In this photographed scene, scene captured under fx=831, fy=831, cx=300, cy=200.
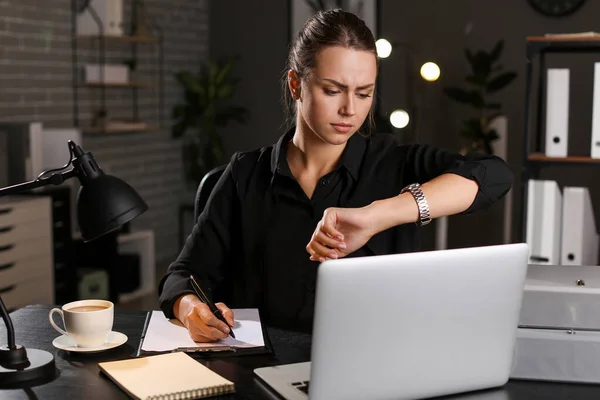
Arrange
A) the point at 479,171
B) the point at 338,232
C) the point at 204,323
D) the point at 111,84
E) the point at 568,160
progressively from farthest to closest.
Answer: the point at 111,84, the point at 568,160, the point at 479,171, the point at 204,323, the point at 338,232

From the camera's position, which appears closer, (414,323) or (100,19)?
(414,323)

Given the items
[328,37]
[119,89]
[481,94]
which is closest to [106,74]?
[119,89]

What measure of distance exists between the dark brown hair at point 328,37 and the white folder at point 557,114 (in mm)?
1807

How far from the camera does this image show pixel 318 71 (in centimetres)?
169

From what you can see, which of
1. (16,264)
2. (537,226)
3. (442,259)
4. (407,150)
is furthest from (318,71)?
(16,264)

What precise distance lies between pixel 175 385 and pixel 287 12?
198 inches

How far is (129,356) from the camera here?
1424 millimetres

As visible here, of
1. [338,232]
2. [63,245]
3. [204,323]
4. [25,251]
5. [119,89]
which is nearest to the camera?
[338,232]

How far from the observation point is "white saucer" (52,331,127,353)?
1.43m

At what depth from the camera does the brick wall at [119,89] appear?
446cm

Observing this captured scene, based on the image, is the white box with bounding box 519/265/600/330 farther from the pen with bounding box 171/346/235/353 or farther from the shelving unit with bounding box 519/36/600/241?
the shelving unit with bounding box 519/36/600/241

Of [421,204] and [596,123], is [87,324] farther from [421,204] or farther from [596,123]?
[596,123]

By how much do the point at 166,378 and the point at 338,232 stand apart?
14.1 inches

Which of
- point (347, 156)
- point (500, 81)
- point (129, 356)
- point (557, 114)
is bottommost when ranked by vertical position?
point (129, 356)
